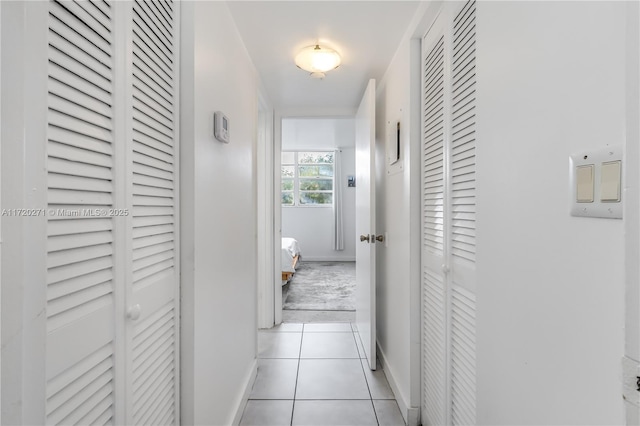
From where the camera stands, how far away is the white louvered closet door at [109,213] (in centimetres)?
60

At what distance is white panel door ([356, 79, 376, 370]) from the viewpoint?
2254 mm

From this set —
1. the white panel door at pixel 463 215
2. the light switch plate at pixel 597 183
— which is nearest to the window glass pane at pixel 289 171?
the white panel door at pixel 463 215

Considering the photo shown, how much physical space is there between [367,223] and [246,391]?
4.50 ft

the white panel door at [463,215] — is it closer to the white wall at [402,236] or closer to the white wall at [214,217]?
the white wall at [402,236]

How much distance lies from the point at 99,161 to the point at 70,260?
0.74 ft

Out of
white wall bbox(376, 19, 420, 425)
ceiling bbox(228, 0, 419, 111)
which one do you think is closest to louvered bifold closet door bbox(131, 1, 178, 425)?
ceiling bbox(228, 0, 419, 111)

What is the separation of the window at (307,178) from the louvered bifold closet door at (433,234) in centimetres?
531

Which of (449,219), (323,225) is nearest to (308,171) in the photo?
(323,225)

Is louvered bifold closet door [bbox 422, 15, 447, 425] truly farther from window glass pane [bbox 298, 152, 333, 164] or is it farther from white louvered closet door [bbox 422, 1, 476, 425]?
window glass pane [bbox 298, 152, 333, 164]

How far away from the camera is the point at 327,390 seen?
A: 2.03 meters

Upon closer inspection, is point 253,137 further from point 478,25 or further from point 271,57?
point 478,25

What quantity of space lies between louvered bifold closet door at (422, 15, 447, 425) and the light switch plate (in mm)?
751

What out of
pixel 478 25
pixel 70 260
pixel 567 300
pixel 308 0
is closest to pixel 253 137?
pixel 308 0

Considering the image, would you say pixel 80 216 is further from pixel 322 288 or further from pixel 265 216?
pixel 322 288
